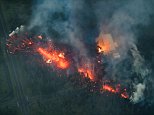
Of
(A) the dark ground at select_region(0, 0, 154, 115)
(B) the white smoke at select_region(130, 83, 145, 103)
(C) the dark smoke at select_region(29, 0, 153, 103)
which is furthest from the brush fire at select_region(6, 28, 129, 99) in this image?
(A) the dark ground at select_region(0, 0, 154, 115)

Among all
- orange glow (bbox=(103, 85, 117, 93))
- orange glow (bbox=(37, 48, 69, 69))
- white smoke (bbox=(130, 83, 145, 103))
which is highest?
orange glow (bbox=(37, 48, 69, 69))

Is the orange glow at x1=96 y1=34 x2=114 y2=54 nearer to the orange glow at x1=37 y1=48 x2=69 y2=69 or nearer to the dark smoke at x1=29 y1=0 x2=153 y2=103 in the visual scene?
the dark smoke at x1=29 y1=0 x2=153 y2=103

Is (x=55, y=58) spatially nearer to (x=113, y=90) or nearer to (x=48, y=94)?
(x=48, y=94)

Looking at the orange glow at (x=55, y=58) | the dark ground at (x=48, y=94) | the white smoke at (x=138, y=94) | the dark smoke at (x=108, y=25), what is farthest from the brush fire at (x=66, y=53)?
the dark ground at (x=48, y=94)

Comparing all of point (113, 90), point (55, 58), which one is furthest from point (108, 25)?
point (113, 90)

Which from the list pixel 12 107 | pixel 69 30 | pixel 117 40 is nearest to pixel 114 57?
pixel 117 40

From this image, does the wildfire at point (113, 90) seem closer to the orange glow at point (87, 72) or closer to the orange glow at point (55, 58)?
the orange glow at point (87, 72)
